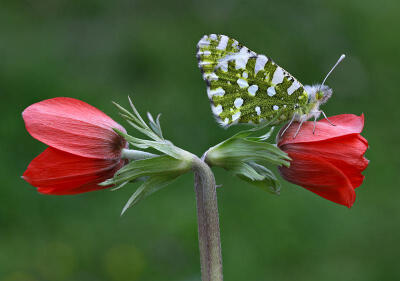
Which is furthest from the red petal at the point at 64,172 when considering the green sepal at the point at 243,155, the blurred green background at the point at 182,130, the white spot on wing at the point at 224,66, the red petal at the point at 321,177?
the blurred green background at the point at 182,130

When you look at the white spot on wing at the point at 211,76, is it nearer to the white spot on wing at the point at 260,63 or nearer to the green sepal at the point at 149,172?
the white spot on wing at the point at 260,63

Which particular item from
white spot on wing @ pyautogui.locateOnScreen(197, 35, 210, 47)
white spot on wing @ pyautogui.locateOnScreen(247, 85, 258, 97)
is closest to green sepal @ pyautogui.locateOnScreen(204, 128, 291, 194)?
white spot on wing @ pyautogui.locateOnScreen(247, 85, 258, 97)

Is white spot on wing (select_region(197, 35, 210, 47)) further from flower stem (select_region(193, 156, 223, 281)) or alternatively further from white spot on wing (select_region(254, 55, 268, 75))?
flower stem (select_region(193, 156, 223, 281))

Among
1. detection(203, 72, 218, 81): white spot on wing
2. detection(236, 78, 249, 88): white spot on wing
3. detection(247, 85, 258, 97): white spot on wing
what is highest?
detection(203, 72, 218, 81): white spot on wing

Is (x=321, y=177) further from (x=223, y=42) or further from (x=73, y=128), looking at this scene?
(x=73, y=128)

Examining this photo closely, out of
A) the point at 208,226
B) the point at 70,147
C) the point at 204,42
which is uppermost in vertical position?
the point at 204,42

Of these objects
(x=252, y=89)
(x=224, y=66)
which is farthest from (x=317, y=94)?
(x=224, y=66)

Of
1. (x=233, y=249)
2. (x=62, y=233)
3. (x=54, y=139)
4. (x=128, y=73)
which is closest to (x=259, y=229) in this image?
(x=233, y=249)
